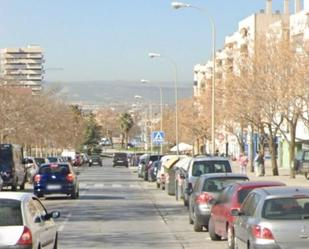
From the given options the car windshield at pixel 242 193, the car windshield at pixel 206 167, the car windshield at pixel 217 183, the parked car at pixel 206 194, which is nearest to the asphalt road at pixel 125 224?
the parked car at pixel 206 194

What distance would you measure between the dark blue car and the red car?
16648 mm

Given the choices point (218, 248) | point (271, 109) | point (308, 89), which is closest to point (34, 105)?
point (271, 109)

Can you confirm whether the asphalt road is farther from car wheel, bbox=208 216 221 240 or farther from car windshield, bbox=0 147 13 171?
car windshield, bbox=0 147 13 171

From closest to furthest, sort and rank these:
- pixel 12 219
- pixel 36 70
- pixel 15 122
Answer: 1. pixel 12 219
2. pixel 15 122
3. pixel 36 70

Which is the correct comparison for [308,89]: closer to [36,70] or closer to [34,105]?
[34,105]

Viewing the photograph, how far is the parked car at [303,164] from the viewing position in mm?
52844

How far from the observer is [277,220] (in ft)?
41.3

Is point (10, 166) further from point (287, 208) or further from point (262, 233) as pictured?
point (262, 233)

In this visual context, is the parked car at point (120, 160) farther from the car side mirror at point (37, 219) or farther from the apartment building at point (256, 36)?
the car side mirror at point (37, 219)

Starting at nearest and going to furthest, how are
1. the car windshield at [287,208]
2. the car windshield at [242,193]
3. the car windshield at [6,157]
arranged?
the car windshield at [287,208] < the car windshield at [242,193] < the car windshield at [6,157]

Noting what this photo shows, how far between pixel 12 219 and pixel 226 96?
44.0m

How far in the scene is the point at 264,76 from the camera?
162ft

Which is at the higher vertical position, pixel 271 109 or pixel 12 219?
pixel 271 109

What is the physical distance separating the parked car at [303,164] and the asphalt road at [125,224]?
19.0 m
